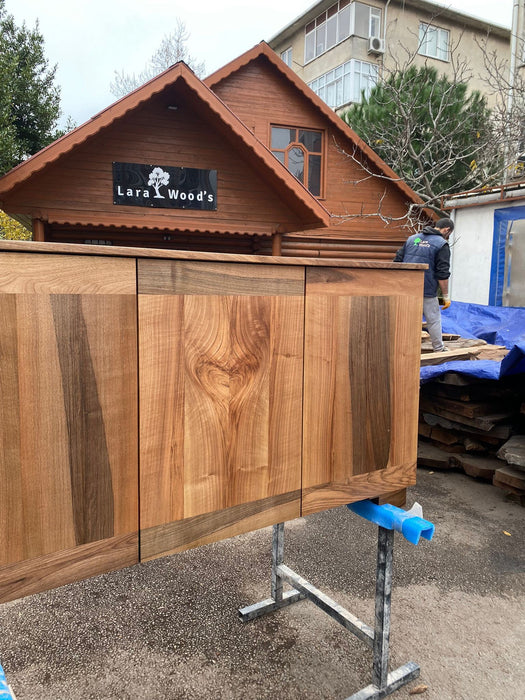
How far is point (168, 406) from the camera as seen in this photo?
1.61 metres

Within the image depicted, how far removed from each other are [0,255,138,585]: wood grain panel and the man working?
5.68m

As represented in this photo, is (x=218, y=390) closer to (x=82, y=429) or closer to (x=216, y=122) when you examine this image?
Result: (x=82, y=429)

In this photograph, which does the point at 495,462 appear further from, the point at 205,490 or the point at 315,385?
the point at 205,490

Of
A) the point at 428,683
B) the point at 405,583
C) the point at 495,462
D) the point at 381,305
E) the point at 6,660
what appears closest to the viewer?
the point at 381,305

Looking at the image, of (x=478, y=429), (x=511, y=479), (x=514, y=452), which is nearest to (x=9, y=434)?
(x=514, y=452)

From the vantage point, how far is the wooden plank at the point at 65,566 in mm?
1410

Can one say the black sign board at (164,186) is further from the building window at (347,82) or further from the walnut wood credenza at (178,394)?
the building window at (347,82)

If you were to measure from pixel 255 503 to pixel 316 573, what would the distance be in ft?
6.44

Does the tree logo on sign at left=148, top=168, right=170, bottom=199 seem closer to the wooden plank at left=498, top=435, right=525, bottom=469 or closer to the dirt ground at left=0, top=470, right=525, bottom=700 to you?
the dirt ground at left=0, top=470, right=525, bottom=700

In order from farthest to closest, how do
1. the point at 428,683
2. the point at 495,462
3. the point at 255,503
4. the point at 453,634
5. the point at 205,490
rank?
1. the point at 495,462
2. the point at 453,634
3. the point at 428,683
4. the point at 255,503
5. the point at 205,490

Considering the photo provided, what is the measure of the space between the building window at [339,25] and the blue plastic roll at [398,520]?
3088 centimetres

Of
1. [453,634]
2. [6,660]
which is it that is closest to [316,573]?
[453,634]

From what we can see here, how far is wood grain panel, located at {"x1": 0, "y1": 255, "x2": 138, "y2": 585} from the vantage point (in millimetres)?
1349

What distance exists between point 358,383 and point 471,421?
145 inches
